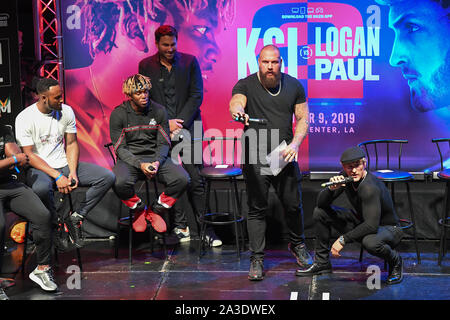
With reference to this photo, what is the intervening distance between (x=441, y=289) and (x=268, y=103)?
1902mm

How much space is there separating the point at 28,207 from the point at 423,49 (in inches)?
163

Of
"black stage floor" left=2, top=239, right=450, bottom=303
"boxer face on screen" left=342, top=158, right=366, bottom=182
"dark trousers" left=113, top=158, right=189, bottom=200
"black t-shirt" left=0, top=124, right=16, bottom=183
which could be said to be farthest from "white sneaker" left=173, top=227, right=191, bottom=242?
"boxer face on screen" left=342, top=158, right=366, bottom=182

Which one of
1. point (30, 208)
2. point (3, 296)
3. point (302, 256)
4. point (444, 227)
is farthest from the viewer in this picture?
point (444, 227)

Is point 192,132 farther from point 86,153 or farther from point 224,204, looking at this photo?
point 86,153

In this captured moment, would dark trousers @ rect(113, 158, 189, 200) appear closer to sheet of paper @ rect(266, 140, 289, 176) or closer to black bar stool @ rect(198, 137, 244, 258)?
black bar stool @ rect(198, 137, 244, 258)

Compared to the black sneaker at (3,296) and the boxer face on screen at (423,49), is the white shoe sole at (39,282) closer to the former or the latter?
the black sneaker at (3,296)

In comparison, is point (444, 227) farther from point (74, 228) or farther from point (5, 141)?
point (5, 141)

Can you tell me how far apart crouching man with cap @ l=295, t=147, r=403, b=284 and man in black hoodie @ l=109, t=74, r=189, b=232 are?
1.32 m

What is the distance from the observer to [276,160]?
5203 millimetres

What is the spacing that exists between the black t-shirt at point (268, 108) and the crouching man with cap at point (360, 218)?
0.55 metres

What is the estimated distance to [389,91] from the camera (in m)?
6.81

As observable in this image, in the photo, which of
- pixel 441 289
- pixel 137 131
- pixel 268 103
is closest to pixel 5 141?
pixel 137 131

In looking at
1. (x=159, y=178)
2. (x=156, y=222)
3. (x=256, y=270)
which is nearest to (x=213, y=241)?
(x=156, y=222)

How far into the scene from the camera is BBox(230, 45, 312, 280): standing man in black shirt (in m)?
5.16
